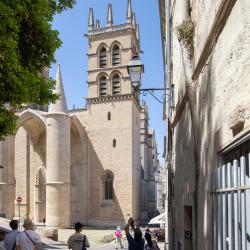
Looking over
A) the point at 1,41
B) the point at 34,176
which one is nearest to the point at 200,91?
the point at 1,41

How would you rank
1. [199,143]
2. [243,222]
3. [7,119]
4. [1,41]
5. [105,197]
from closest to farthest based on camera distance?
[243,222] < [199,143] < [1,41] < [7,119] < [105,197]

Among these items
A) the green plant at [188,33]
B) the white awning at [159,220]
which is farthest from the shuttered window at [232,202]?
the white awning at [159,220]

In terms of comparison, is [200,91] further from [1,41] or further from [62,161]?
[62,161]

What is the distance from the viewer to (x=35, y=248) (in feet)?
16.5

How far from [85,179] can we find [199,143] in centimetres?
2794

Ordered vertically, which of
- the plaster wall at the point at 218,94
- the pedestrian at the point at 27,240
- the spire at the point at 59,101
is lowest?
the pedestrian at the point at 27,240

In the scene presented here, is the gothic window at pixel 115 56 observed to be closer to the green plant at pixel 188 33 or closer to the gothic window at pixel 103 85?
the gothic window at pixel 103 85

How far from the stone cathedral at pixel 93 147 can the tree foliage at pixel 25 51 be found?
21952 millimetres

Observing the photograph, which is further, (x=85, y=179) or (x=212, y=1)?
(x=85, y=179)

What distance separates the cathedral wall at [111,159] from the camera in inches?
1195

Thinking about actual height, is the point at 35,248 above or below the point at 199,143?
below

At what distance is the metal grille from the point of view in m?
2.27

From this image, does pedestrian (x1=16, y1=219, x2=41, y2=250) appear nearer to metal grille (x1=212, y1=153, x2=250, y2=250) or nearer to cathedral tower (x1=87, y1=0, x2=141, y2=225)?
metal grille (x1=212, y1=153, x2=250, y2=250)

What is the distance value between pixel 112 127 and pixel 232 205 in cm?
2893
